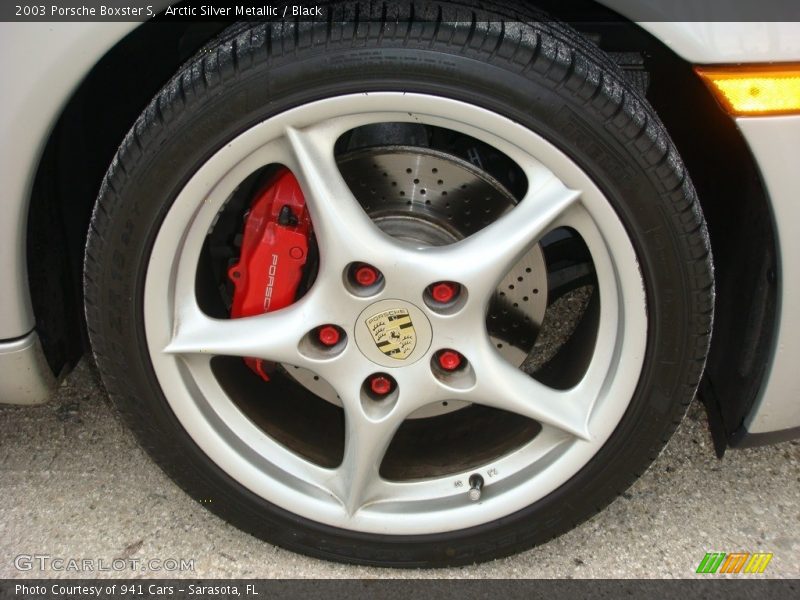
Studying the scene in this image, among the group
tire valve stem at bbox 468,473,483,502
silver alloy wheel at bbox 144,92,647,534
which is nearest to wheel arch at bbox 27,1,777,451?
silver alloy wheel at bbox 144,92,647,534

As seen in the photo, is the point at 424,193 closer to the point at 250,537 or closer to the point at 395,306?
the point at 395,306

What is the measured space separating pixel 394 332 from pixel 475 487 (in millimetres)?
363

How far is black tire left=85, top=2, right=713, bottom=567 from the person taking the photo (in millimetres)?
1281

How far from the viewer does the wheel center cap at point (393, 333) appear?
146cm

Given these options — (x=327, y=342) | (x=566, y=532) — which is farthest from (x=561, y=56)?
(x=566, y=532)

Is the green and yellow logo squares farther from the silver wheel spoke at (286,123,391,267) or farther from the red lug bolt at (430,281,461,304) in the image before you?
the silver wheel spoke at (286,123,391,267)

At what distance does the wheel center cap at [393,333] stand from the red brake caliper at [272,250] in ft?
0.74

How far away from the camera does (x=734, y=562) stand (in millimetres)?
1683

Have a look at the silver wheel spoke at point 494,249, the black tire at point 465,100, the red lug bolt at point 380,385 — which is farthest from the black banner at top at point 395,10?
the red lug bolt at point 380,385

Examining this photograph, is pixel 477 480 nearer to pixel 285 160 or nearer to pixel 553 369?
pixel 553 369

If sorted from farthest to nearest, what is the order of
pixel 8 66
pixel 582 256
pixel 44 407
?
pixel 44 407 → pixel 582 256 → pixel 8 66

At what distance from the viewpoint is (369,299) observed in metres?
1.45

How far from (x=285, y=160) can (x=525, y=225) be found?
41 centimetres
